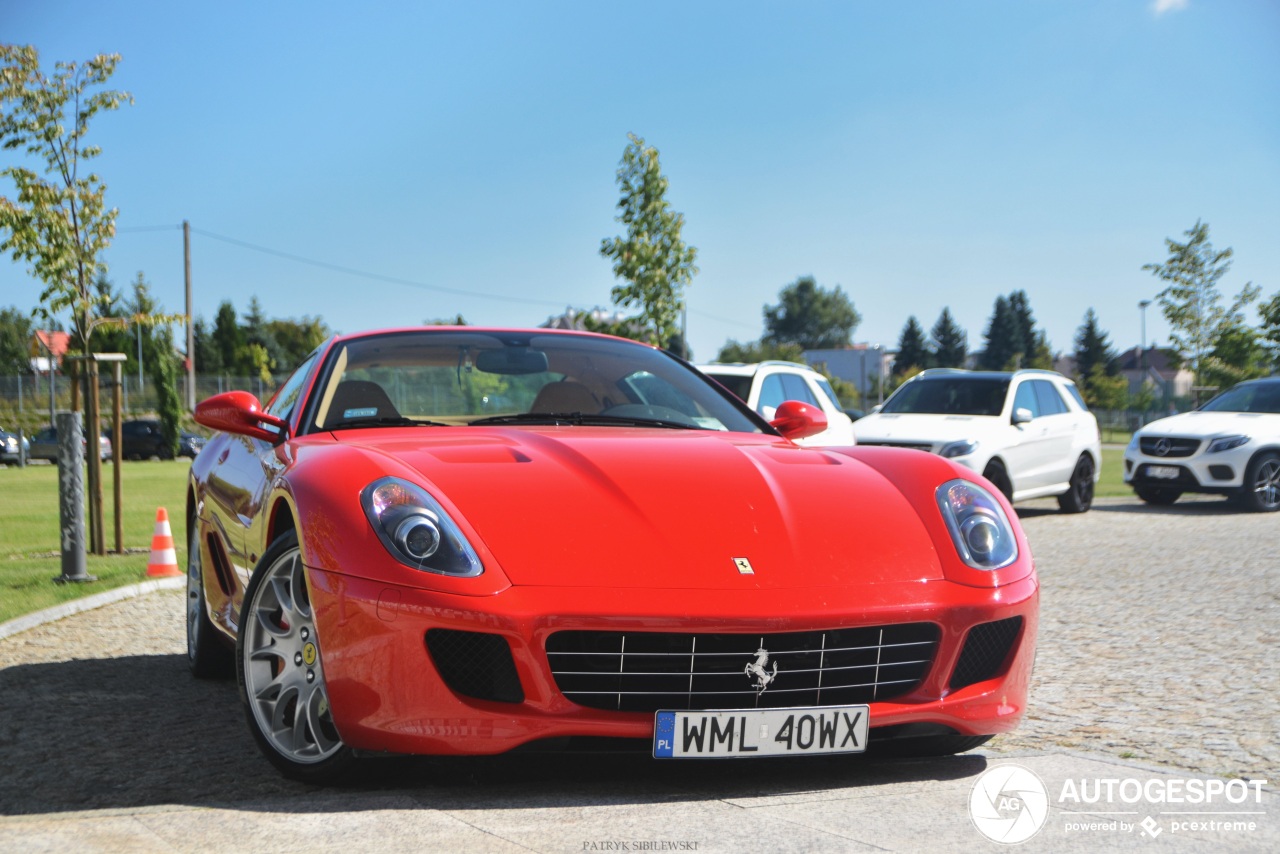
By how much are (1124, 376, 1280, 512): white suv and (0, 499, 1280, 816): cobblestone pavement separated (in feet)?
25.0

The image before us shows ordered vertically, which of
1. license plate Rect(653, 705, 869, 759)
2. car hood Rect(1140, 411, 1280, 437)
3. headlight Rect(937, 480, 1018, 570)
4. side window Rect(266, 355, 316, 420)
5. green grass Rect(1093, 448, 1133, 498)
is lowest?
green grass Rect(1093, 448, 1133, 498)

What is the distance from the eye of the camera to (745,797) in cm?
348

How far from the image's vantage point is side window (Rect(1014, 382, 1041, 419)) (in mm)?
15227

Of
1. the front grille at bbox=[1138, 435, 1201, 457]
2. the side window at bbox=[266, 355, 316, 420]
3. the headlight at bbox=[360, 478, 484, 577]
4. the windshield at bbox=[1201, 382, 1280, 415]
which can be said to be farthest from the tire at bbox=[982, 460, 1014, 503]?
the headlight at bbox=[360, 478, 484, 577]

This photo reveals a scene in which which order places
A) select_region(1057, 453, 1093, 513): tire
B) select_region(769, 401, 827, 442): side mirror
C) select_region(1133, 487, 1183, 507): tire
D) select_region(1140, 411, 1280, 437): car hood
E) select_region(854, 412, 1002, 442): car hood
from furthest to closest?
select_region(1133, 487, 1183, 507): tire
select_region(1140, 411, 1280, 437): car hood
select_region(1057, 453, 1093, 513): tire
select_region(854, 412, 1002, 442): car hood
select_region(769, 401, 827, 442): side mirror

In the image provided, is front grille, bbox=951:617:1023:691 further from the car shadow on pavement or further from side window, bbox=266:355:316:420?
side window, bbox=266:355:316:420

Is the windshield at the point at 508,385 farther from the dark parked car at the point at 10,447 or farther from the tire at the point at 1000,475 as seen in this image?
the dark parked car at the point at 10,447

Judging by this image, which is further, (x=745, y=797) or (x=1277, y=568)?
(x=1277, y=568)

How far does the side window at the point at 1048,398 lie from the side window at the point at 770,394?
11.0 feet

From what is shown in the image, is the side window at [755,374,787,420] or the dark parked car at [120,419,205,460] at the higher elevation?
the side window at [755,374,787,420]

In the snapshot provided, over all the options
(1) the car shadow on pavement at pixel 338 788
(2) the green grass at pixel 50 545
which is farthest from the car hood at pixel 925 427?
(1) the car shadow on pavement at pixel 338 788

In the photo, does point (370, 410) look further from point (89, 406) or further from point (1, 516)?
point (1, 516)

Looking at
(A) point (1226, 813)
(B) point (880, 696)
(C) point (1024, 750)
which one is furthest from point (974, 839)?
(C) point (1024, 750)

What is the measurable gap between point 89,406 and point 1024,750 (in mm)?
8808
